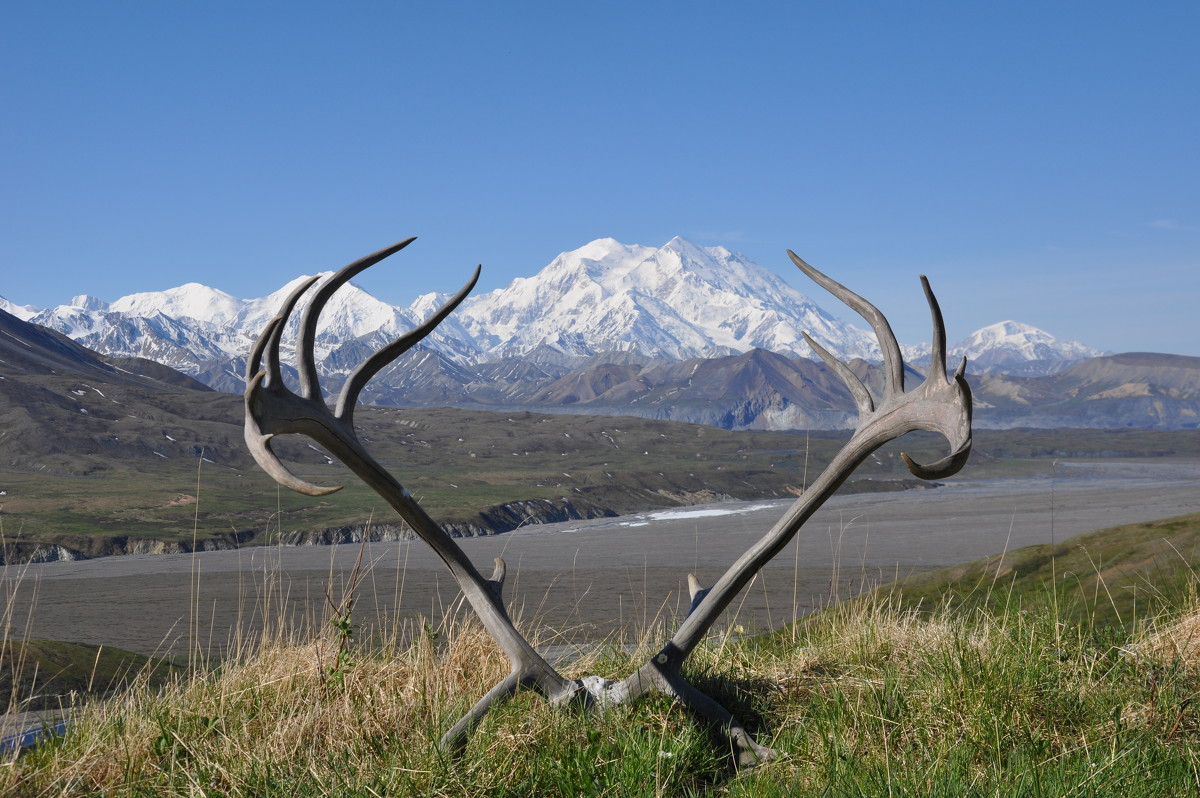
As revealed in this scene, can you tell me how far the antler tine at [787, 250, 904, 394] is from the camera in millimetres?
4661

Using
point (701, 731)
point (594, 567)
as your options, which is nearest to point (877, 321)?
point (701, 731)

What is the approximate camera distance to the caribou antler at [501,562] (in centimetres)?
427

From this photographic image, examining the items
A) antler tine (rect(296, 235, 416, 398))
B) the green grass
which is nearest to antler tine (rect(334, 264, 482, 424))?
antler tine (rect(296, 235, 416, 398))

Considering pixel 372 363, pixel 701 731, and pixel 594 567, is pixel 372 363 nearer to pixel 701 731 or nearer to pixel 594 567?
pixel 701 731

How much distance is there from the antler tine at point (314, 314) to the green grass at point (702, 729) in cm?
150

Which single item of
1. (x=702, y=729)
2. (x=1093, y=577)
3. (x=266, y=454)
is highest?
(x=266, y=454)

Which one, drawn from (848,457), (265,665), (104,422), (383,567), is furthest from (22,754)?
(104,422)

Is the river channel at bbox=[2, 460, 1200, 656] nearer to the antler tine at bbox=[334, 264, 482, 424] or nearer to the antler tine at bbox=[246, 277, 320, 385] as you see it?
the antler tine at bbox=[334, 264, 482, 424]

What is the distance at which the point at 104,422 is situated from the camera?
90.8m

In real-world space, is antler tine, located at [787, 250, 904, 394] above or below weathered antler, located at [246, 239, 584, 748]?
above

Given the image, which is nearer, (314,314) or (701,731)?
(314,314)

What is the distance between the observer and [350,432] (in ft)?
15.4

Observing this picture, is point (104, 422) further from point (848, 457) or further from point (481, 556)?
point (848, 457)

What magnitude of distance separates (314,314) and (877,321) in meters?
2.55
